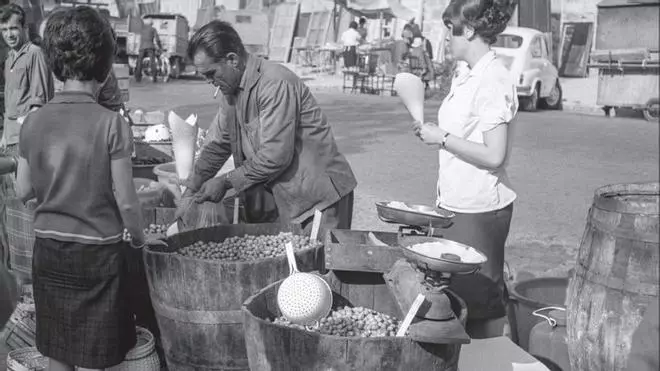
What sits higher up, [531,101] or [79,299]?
[79,299]

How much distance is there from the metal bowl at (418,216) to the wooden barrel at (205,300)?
1.61ft

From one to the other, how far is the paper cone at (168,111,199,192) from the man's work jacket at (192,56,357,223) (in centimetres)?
45

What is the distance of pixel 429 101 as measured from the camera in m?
18.2

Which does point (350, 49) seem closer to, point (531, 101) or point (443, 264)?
point (531, 101)

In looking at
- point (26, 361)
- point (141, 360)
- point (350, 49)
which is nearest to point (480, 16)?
point (141, 360)

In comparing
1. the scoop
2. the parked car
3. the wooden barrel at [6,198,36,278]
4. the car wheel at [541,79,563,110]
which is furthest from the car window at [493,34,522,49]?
the scoop

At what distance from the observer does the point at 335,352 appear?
8.42ft

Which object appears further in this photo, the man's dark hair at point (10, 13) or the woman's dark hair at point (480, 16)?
the man's dark hair at point (10, 13)

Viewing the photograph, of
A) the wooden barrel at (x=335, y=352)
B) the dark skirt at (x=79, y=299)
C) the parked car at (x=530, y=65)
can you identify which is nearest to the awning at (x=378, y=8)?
the parked car at (x=530, y=65)

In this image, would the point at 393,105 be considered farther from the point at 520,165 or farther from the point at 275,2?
the point at 275,2

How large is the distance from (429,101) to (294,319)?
1586 cm

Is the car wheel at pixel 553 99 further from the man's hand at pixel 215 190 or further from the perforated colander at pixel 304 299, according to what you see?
the perforated colander at pixel 304 299

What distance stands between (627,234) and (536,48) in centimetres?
1481

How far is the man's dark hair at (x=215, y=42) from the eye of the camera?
3.64 meters
